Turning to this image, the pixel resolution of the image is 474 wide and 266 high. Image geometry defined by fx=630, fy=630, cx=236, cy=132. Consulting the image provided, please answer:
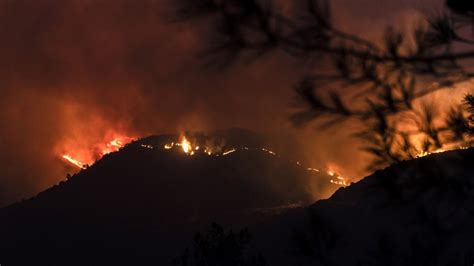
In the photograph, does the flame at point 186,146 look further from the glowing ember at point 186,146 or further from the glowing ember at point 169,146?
the glowing ember at point 169,146

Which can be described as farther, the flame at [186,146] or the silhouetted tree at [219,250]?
the flame at [186,146]

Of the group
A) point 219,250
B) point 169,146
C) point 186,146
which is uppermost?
point 169,146

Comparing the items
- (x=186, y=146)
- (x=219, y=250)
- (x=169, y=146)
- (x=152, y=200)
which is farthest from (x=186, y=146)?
(x=219, y=250)

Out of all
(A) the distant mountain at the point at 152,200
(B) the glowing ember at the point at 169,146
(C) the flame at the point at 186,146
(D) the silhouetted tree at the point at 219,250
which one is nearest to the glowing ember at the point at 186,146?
(C) the flame at the point at 186,146

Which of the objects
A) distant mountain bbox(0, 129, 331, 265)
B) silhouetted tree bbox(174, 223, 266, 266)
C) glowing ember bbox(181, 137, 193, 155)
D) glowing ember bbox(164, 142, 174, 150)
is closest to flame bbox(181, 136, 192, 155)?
glowing ember bbox(181, 137, 193, 155)

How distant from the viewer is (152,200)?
370ft

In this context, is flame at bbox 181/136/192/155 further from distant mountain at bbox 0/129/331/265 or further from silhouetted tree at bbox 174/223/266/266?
silhouetted tree at bbox 174/223/266/266

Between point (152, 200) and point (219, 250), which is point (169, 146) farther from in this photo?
point (219, 250)

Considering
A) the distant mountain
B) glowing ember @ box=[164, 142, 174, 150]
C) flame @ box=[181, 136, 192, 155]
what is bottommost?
the distant mountain

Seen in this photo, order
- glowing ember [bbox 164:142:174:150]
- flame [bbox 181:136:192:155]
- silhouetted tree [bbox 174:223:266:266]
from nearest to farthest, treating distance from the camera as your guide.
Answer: silhouetted tree [bbox 174:223:266:266] < flame [bbox 181:136:192:155] < glowing ember [bbox 164:142:174:150]

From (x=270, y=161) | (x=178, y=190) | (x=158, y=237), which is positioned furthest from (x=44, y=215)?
(x=270, y=161)

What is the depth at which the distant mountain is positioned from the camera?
79.0 meters

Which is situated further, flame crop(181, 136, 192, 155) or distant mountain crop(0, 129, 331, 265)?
flame crop(181, 136, 192, 155)

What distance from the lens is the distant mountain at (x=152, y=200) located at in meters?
79.0
